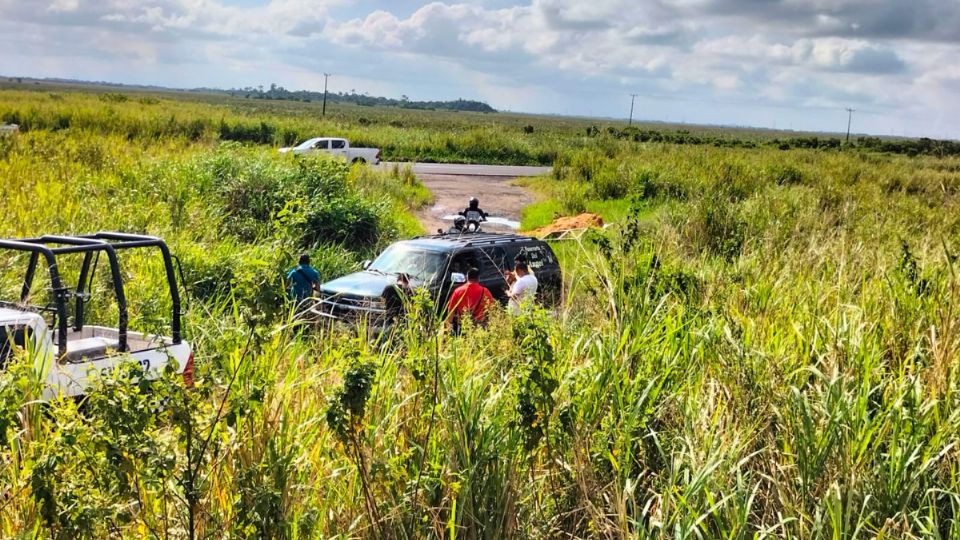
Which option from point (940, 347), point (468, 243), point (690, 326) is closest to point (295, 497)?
point (690, 326)

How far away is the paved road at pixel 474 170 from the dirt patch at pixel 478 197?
1.33 m

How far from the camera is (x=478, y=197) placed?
103 feet

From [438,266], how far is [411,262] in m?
0.50

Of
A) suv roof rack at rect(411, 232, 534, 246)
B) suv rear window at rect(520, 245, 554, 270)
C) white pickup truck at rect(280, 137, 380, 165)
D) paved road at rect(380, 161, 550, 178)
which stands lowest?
suv rear window at rect(520, 245, 554, 270)

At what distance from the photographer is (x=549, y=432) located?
4.96m

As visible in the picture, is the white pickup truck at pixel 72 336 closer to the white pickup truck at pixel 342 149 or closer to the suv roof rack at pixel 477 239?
the suv roof rack at pixel 477 239

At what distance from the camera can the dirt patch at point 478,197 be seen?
25094mm

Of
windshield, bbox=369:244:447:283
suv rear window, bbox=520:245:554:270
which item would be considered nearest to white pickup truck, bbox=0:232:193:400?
windshield, bbox=369:244:447:283

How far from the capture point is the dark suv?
1177 centimetres

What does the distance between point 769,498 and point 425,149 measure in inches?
1807

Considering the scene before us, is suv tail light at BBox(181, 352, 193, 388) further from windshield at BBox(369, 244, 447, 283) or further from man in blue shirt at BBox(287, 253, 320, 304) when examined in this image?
windshield at BBox(369, 244, 447, 283)

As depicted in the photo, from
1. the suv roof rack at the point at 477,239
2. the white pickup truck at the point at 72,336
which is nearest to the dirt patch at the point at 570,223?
the suv roof rack at the point at 477,239

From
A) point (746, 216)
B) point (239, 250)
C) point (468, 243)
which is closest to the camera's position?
point (468, 243)

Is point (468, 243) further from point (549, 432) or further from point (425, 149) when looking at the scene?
point (425, 149)
